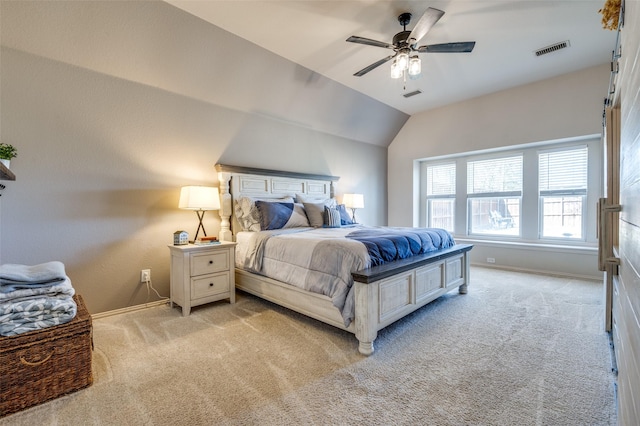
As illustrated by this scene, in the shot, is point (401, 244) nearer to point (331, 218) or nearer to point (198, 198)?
point (331, 218)

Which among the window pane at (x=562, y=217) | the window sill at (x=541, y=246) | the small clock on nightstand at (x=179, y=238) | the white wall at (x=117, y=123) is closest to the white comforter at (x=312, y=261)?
the small clock on nightstand at (x=179, y=238)

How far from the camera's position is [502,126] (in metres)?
4.57

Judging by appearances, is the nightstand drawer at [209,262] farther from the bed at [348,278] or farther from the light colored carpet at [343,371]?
the light colored carpet at [343,371]

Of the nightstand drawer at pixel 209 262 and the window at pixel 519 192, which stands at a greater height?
the window at pixel 519 192

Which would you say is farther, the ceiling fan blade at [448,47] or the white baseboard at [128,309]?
the white baseboard at [128,309]

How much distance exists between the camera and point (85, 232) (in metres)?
2.69

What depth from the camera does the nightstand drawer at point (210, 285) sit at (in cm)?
284

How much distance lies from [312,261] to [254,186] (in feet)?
6.09

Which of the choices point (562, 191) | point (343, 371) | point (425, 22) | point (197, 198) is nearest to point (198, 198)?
point (197, 198)

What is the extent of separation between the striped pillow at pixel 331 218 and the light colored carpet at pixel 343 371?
134cm

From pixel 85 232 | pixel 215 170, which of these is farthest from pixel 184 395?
pixel 215 170

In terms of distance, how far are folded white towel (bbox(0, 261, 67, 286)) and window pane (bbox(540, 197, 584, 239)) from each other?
5.85 metres

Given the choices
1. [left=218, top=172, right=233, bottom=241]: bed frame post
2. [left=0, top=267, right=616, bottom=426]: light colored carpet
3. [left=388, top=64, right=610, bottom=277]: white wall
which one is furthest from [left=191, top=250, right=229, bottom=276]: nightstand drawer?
[left=388, top=64, right=610, bottom=277]: white wall

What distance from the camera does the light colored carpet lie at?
1.45 m
